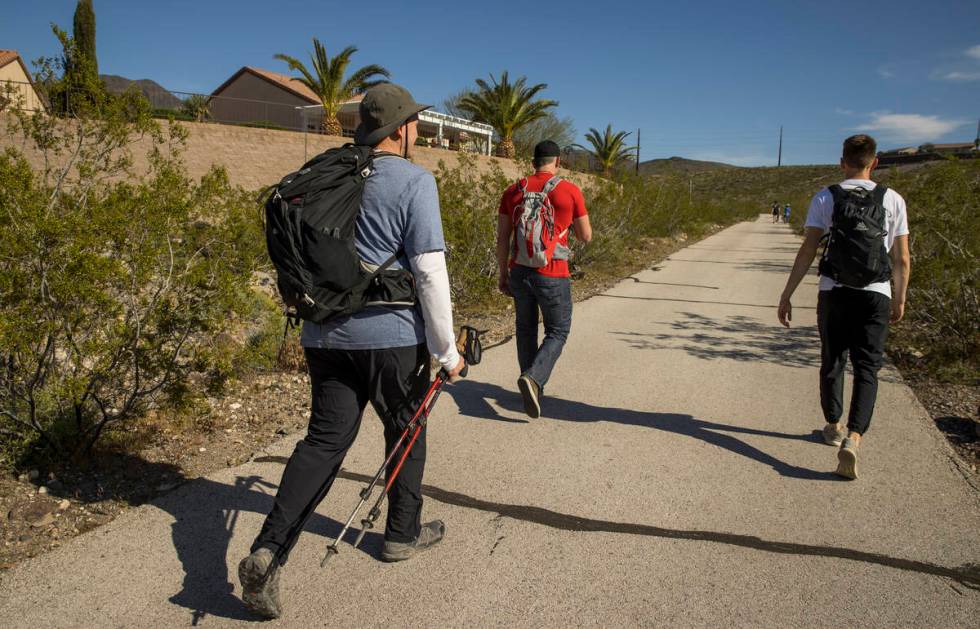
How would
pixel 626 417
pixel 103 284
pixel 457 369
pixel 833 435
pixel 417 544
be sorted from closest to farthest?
pixel 457 369, pixel 417 544, pixel 103 284, pixel 833 435, pixel 626 417

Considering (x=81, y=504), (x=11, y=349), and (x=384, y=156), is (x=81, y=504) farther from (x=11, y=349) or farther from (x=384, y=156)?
(x=384, y=156)

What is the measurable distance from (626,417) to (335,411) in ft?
9.22

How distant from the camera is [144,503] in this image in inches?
137

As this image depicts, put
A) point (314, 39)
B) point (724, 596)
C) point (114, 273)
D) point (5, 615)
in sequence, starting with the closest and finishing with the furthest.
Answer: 1. point (5, 615)
2. point (724, 596)
3. point (114, 273)
4. point (314, 39)

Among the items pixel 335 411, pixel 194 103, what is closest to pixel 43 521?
pixel 335 411

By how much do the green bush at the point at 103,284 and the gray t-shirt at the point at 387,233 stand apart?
1451 millimetres

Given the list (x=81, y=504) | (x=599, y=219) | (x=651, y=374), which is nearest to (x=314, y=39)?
(x=599, y=219)

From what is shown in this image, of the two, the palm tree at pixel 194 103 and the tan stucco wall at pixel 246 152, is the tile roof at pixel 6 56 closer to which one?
the palm tree at pixel 194 103

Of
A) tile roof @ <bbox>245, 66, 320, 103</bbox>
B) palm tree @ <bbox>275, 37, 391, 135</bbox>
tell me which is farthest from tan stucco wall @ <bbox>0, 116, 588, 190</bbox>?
tile roof @ <bbox>245, 66, 320, 103</bbox>

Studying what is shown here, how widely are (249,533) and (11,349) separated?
53.1 inches

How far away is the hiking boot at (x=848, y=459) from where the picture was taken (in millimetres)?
3887

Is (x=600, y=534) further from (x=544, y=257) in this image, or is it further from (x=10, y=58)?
(x=10, y=58)

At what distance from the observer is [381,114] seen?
2.69 metres

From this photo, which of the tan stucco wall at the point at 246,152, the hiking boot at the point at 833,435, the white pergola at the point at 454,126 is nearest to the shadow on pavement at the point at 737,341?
the hiking boot at the point at 833,435
